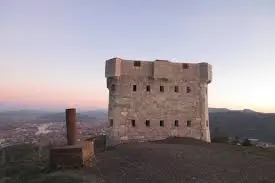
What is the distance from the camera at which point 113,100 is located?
27156mm

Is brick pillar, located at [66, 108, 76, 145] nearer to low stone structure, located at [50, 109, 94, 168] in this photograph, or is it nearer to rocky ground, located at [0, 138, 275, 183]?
low stone structure, located at [50, 109, 94, 168]

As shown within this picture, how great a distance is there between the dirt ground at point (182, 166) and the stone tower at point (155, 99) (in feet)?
18.5

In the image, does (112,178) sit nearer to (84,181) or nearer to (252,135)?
(84,181)

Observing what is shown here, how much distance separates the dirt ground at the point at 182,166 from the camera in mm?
15159

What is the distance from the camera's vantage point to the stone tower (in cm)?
2694

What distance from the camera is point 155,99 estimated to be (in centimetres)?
2762

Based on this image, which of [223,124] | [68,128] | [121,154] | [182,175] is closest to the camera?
[182,175]

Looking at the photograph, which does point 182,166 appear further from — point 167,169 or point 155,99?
point 155,99

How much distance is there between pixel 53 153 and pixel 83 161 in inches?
59.4

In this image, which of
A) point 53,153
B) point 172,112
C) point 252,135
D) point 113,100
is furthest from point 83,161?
point 252,135

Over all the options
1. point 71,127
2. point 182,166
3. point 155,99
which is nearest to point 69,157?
point 71,127

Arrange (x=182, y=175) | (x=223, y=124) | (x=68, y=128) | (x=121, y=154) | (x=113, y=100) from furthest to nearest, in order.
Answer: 1. (x=223, y=124)
2. (x=113, y=100)
3. (x=121, y=154)
4. (x=68, y=128)
5. (x=182, y=175)

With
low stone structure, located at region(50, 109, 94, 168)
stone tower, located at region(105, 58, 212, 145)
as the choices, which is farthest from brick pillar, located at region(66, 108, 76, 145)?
stone tower, located at region(105, 58, 212, 145)

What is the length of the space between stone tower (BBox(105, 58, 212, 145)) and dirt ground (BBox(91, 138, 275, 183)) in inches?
222
